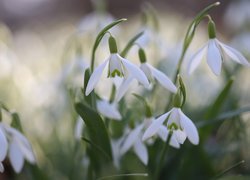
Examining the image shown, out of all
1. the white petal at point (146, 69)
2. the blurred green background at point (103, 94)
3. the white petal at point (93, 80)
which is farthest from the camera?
the blurred green background at point (103, 94)

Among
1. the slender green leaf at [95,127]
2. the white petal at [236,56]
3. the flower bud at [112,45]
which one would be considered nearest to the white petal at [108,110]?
the slender green leaf at [95,127]

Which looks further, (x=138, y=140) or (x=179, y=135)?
(x=138, y=140)

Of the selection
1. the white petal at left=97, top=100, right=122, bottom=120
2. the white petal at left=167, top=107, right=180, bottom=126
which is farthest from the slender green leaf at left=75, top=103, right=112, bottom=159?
the white petal at left=167, top=107, right=180, bottom=126

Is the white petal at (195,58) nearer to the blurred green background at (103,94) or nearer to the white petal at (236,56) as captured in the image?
the white petal at (236,56)

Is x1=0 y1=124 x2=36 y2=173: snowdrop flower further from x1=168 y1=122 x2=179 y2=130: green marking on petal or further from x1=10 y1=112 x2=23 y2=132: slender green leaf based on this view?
x1=168 y1=122 x2=179 y2=130: green marking on petal

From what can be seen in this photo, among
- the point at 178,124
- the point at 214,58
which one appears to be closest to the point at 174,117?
the point at 178,124

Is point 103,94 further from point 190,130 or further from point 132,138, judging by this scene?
point 190,130

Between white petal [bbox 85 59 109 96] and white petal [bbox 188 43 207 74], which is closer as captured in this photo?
white petal [bbox 85 59 109 96]
